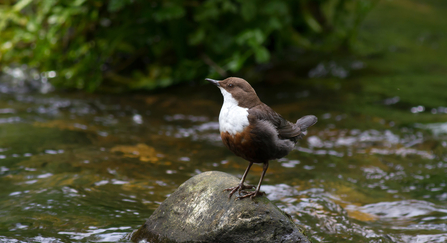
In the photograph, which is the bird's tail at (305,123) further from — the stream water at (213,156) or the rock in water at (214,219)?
the stream water at (213,156)

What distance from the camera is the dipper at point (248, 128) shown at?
3.14 meters

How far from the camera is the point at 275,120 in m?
3.36

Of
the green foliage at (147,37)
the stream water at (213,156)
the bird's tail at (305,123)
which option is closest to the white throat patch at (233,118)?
the bird's tail at (305,123)

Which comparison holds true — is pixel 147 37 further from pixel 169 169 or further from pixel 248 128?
pixel 248 128

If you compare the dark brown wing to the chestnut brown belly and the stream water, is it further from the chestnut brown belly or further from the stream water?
the stream water

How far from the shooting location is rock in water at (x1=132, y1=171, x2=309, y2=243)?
3168 mm

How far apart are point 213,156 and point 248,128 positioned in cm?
259

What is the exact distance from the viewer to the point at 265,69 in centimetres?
884

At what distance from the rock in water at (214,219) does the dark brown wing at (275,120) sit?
1.73 feet

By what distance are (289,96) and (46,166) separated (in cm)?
447

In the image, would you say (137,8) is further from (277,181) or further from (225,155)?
(277,181)

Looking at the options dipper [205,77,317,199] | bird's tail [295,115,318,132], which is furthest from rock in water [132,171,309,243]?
bird's tail [295,115,318,132]

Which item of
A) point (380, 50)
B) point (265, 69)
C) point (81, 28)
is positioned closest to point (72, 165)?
point (81, 28)

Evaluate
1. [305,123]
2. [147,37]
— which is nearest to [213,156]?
[305,123]
